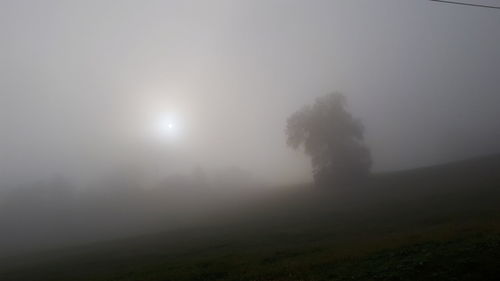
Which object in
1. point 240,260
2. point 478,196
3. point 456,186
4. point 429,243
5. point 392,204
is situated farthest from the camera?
point 456,186

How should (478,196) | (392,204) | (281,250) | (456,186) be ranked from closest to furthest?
(281,250), (478,196), (392,204), (456,186)

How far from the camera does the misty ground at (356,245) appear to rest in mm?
26672

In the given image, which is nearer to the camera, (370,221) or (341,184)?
(370,221)

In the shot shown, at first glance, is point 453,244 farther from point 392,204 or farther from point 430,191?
point 430,191

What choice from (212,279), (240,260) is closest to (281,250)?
(240,260)

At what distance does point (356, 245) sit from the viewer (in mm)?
39875

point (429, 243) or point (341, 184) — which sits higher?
point (341, 184)

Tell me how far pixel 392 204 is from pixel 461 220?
96.0ft

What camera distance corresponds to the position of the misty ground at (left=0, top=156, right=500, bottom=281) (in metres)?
26.7

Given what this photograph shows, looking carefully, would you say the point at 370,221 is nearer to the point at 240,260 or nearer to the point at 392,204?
the point at 392,204

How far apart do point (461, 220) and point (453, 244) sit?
18873mm

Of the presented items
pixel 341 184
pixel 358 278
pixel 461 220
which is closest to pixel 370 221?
pixel 461 220

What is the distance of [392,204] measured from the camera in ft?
250

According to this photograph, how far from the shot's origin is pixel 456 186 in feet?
277
